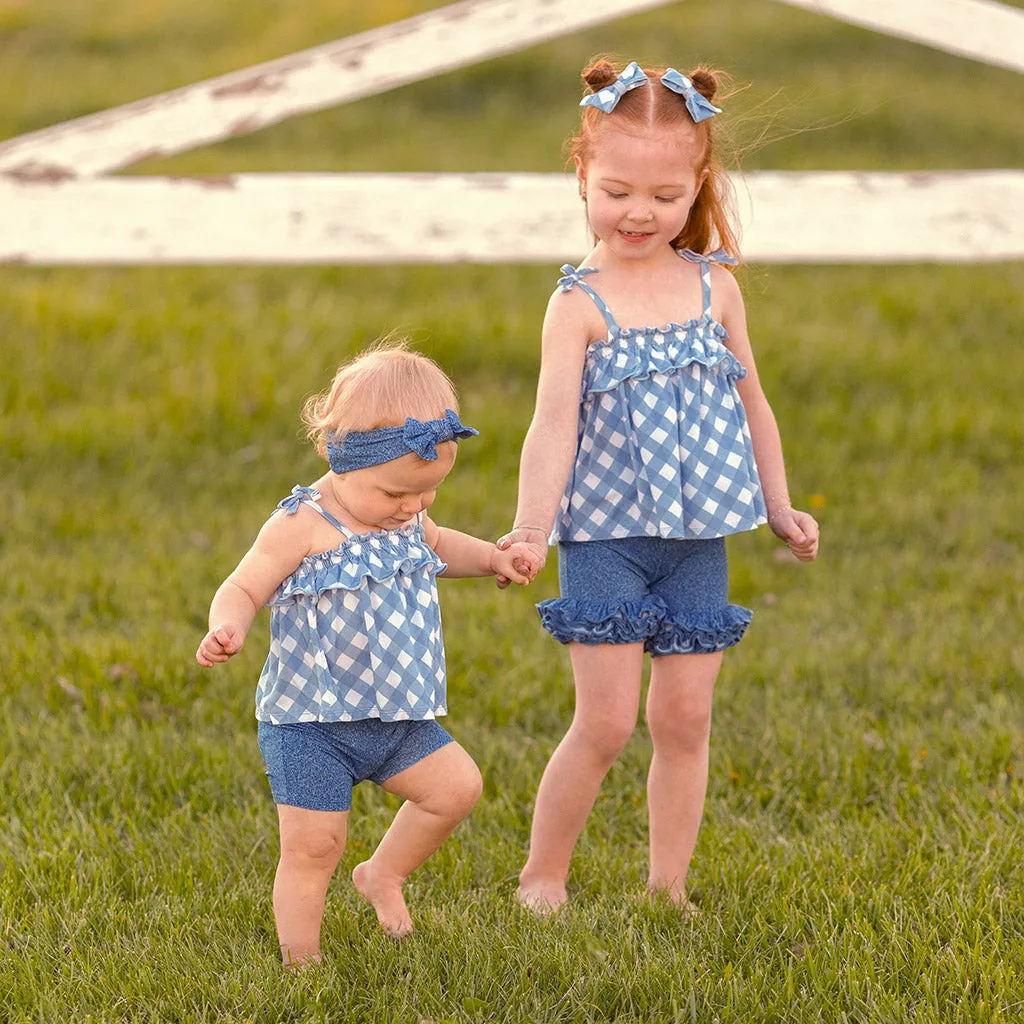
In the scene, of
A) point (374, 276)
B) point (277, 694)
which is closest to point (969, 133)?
point (374, 276)

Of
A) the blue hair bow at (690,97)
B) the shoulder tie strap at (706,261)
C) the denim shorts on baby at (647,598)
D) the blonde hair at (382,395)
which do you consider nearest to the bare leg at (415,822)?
the denim shorts on baby at (647,598)

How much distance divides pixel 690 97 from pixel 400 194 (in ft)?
8.23

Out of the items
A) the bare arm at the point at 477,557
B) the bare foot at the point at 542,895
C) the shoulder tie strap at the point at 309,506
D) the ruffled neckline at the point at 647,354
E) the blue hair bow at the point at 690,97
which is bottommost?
the bare foot at the point at 542,895

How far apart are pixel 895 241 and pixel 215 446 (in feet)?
10.0

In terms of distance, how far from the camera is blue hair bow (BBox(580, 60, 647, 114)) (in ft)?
9.57

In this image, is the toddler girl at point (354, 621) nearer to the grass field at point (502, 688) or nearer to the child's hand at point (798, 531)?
the grass field at point (502, 688)

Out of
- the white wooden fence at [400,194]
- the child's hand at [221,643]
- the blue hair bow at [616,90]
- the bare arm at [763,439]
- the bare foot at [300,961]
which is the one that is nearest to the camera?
the child's hand at [221,643]

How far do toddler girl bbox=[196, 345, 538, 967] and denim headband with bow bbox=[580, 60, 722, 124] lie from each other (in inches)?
26.1

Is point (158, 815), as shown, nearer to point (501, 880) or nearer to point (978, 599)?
point (501, 880)

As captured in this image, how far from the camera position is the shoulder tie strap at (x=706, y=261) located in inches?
123

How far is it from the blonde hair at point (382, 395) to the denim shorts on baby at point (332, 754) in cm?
55

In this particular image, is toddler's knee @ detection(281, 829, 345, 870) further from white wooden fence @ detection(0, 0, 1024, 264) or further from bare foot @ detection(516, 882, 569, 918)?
white wooden fence @ detection(0, 0, 1024, 264)

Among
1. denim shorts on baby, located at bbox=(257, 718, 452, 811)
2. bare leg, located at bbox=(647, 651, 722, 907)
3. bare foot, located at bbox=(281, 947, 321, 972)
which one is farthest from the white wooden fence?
bare foot, located at bbox=(281, 947, 321, 972)

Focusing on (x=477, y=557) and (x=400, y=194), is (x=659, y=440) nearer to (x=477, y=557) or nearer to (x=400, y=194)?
(x=477, y=557)
